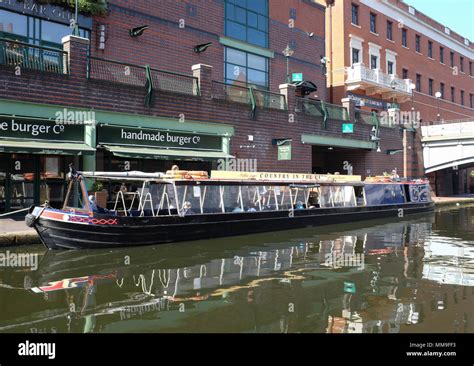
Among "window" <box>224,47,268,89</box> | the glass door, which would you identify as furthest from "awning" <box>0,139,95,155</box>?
"window" <box>224,47,268,89</box>

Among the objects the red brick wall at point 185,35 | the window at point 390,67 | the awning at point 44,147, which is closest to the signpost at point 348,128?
the red brick wall at point 185,35

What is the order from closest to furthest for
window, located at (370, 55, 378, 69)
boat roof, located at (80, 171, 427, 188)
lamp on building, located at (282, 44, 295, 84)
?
boat roof, located at (80, 171, 427, 188), lamp on building, located at (282, 44, 295, 84), window, located at (370, 55, 378, 69)

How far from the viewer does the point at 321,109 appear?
27.7 m

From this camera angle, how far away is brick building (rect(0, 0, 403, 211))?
1636 centimetres

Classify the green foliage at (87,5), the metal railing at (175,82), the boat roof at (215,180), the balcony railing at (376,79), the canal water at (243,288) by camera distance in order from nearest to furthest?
the canal water at (243,288)
the boat roof at (215,180)
the green foliage at (87,5)
the metal railing at (175,82)
the balcony railing at (376,79)

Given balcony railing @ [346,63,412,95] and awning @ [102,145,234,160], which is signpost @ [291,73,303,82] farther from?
→ awning @ [102,145,234,160]

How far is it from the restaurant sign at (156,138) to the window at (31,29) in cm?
465

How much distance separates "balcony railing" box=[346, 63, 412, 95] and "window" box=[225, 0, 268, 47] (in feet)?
33.1

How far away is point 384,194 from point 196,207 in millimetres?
11937

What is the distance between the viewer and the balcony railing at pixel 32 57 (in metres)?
15.7

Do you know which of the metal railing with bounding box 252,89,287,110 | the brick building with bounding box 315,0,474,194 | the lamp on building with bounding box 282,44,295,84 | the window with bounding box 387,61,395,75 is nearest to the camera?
the metal railing with bounding box 252,89,287,110

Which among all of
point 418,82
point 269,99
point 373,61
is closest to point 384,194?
point 269,99

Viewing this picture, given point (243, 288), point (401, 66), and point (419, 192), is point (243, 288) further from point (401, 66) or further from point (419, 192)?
point (401, 66)

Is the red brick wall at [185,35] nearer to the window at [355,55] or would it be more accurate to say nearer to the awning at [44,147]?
the awning at [44,147]
